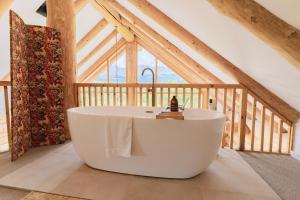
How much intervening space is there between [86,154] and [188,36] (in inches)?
93.1

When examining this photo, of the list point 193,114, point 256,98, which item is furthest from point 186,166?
point 256,98

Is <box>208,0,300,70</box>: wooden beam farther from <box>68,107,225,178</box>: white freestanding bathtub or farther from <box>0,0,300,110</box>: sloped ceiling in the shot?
<box>68,107,225,178</box>: white freestanding bathtub

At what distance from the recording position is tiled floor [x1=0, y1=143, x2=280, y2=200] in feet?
5.78

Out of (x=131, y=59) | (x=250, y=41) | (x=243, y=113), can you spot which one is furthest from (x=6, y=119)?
(x=131, y=59)

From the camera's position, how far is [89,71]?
7.52m

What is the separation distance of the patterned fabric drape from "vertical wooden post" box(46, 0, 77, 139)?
15 cm

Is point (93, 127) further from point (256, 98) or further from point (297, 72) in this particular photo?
point (256, 98)

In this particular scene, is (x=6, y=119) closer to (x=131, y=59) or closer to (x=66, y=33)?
(x=66, y=33)

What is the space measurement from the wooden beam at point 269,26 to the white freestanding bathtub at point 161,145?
0.81m

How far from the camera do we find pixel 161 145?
1929 mm

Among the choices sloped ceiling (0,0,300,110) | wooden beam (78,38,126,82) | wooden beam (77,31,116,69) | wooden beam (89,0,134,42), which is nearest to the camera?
sloped ceiling (0,0,300,110)

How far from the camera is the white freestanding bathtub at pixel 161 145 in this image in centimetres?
187

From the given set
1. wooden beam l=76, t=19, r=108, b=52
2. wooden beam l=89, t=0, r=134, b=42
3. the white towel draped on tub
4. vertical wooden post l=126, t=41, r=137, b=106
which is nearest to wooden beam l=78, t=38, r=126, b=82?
vertical wooden post l=126, t=41, r=137, b=106

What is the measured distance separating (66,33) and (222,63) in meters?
2.53
